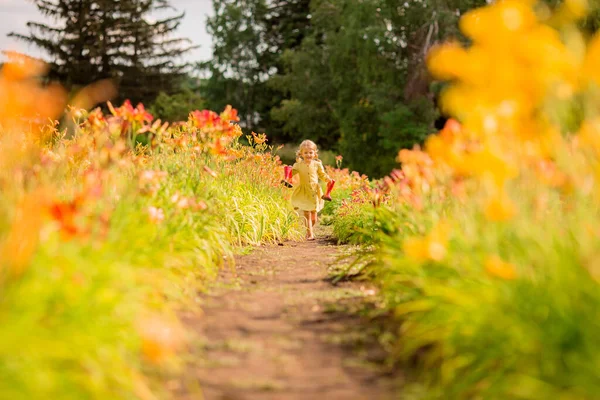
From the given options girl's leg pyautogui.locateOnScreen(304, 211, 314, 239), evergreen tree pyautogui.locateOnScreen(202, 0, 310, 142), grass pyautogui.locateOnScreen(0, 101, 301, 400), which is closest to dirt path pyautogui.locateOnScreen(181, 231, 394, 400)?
grass pyautogui.locateOnScreen(0, 101, 301, 400)

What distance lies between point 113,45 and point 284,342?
33.1m

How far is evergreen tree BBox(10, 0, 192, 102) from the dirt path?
29.7 metres

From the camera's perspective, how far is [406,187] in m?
4.28

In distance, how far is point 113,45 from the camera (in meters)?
33.3

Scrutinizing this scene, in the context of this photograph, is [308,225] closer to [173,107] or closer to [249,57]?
[173,107]

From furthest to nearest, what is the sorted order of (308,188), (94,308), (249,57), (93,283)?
(249,57)
(308,188)
(93,283)
(94,308)

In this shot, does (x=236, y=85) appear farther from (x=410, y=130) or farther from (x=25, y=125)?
(x=25, y=125)

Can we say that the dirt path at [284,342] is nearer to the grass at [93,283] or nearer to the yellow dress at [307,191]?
the grass at [93,283]

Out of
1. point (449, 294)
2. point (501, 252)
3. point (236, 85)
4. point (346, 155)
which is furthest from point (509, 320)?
point (236, 85)

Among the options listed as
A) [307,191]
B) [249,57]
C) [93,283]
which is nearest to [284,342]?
[93,283]

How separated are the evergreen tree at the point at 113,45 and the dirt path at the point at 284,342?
1171 inches

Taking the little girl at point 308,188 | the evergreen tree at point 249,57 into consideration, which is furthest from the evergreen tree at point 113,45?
the little girl at point 308,188

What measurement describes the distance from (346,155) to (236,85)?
12756mm

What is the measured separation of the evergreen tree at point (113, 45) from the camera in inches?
1266
